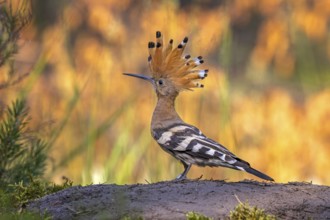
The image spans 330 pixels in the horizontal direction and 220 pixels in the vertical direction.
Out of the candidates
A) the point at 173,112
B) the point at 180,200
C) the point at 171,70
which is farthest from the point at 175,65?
the point at 180,200

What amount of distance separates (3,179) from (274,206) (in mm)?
1959

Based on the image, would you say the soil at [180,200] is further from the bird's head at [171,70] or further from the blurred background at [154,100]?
the blurred background at [154,100]

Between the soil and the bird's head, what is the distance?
1.32 metres

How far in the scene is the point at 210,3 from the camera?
51.8 ft

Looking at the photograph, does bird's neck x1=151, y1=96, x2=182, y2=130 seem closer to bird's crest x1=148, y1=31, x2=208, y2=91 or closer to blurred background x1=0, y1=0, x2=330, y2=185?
bird's crest x1=148, y1=31, x2=208, y2=91

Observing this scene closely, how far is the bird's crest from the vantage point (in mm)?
5633

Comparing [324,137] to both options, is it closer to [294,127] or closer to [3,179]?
[294,127]

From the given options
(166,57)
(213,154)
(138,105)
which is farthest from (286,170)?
(213,154)

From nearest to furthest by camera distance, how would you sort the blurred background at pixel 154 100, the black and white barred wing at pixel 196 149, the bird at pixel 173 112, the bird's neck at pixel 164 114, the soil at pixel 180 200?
the soil at pixel 180 200 < the black and white barred wing at pixel 196 149 < the bird at pixel 173 112 < the bird's neck at pixel 164 114 < the blurred background at pixel 154 100

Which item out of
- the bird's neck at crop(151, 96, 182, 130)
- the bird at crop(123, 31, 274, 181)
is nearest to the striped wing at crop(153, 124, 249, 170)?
the bird at crop(123, 31, 274, 181)

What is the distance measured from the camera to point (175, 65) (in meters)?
5.75

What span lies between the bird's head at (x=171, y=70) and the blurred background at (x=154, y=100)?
0.61 meters

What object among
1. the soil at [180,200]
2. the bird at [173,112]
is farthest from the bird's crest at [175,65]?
the soil at [180,200]

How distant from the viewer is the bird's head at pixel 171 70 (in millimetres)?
5641
